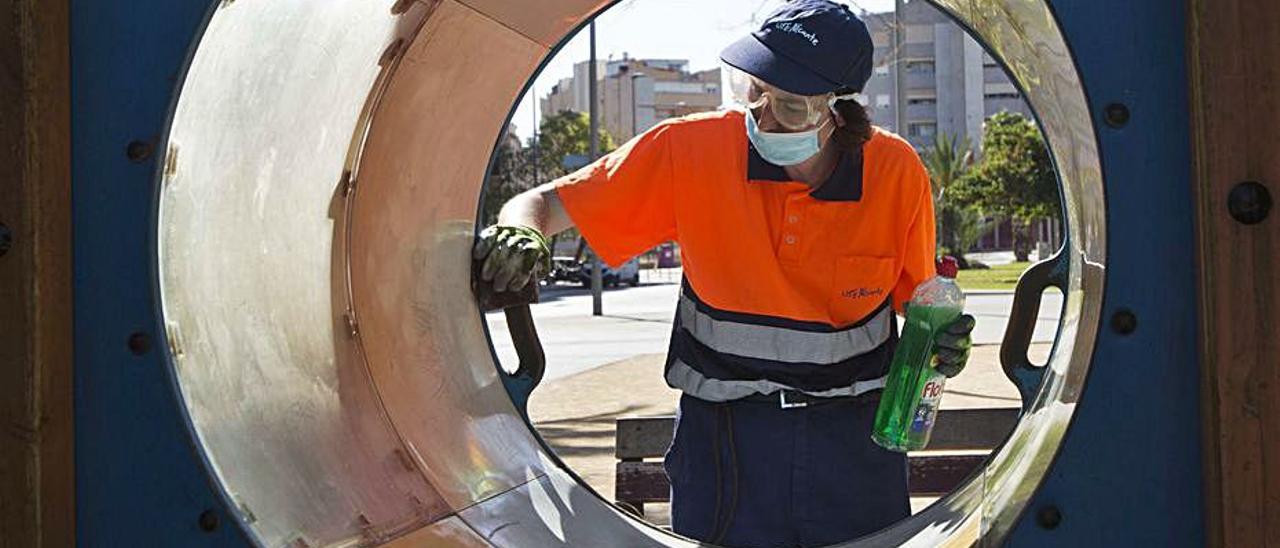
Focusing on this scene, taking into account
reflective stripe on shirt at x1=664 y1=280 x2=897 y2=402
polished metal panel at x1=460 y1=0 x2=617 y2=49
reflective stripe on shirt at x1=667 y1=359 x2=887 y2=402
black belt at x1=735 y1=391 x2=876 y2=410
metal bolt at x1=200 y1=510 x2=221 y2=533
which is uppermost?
polished metal panel at x1=460 y1=0 x2=617 y2=49

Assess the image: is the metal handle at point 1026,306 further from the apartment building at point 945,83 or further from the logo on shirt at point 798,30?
the apartment building at point 945,83

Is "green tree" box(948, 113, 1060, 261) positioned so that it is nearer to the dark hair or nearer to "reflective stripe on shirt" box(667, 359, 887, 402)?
the dark hair

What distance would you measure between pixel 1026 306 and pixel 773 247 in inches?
19.5

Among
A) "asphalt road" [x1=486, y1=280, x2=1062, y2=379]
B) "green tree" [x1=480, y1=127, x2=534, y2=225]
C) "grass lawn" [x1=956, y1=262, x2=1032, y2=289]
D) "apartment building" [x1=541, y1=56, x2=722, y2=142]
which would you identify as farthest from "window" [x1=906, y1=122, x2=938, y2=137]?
"asphalt road" [x1=486, y1=280, x2=1062, y2=379]

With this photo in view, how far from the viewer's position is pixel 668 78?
6250 centimetres

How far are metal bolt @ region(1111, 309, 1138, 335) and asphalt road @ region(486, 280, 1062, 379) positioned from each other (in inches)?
317

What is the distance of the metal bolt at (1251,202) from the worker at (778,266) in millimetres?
1341

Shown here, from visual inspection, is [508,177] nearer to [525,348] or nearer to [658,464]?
[658,464]

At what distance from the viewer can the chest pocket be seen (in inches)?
109

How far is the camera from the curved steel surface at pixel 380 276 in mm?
1772

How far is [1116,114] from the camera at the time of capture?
55.4 inches

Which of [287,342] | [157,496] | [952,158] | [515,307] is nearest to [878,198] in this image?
[515,307]

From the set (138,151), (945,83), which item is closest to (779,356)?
(138,151)

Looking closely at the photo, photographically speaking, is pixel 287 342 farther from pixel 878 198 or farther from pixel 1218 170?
pixel 1218 170
